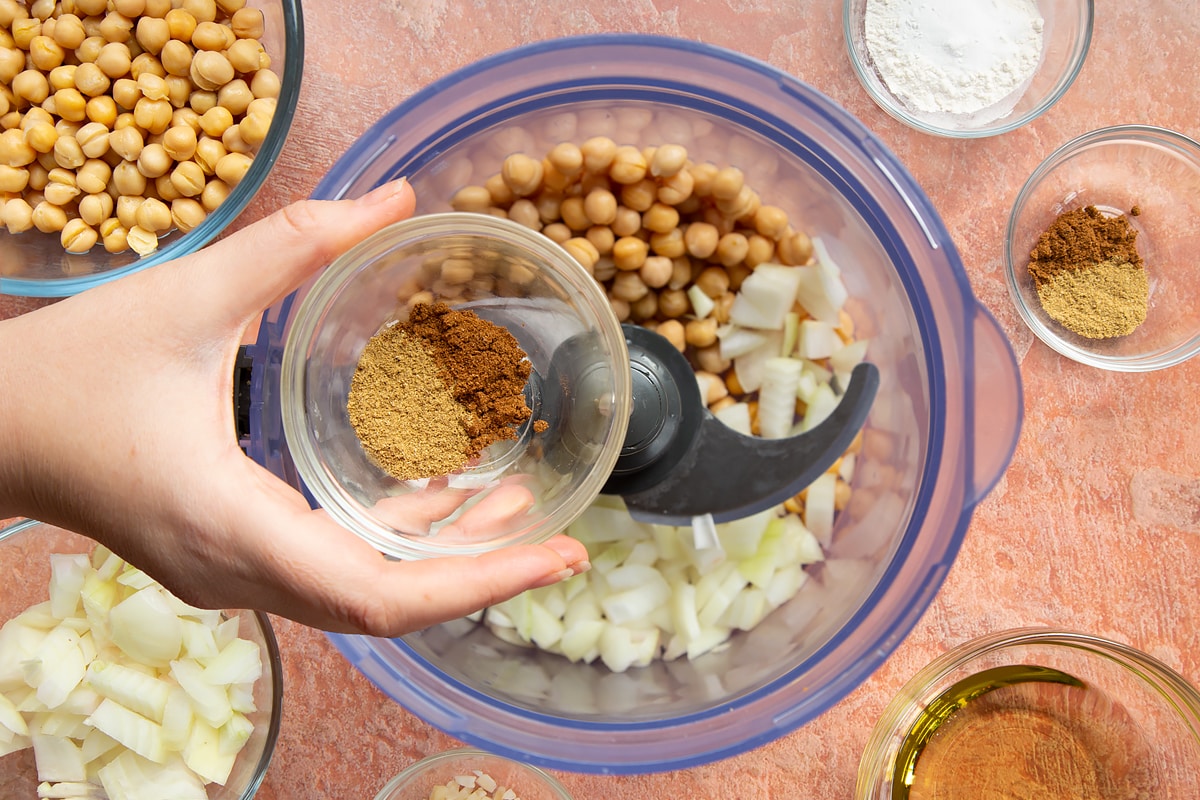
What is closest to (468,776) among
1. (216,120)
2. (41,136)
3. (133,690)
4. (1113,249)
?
(133,690)

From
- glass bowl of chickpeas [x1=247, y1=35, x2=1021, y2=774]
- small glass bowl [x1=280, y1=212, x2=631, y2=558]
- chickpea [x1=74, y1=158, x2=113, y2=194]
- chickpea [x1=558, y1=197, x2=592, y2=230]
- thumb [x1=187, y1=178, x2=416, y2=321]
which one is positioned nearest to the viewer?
thumb [x1=187, y1=178, x2=416, y2=321]

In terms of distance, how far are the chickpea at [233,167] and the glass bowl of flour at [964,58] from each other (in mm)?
884

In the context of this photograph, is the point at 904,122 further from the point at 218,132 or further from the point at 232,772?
the point at 232,772

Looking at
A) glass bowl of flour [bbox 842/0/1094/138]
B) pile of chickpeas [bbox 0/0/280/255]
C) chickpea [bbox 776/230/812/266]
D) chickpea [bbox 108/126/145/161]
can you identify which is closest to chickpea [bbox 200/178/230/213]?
pile of chickpeas [bbox 0/0/280/255]

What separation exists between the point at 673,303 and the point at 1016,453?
21.5 inches

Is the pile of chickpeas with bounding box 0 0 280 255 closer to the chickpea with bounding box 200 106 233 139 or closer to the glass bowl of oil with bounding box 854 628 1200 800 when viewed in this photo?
the chickpea with bounding box 200 106 233 139

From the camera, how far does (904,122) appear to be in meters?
1.27

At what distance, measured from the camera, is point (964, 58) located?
129 centimetres

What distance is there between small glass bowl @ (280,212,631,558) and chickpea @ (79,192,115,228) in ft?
1.69

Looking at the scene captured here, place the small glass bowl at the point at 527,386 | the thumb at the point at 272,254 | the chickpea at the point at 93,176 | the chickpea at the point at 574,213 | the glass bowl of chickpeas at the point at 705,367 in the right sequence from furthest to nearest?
1. the chickpea at the point at 93,176
2. the chickpea at the point at 574,213
3. the glass bowl of chickpeas at the point at 705,367
4. the small glass bowl at the point at 527,386
5. the thumb at the point at 272,254

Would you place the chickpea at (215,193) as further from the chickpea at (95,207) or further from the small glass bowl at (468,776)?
the small glass bowl at (468,776)

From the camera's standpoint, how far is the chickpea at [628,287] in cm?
119

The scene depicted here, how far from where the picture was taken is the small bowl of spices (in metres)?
1.28

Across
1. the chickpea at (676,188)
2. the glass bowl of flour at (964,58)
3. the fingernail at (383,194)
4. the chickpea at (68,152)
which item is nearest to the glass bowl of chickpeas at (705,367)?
the chickpea at (676,188)
